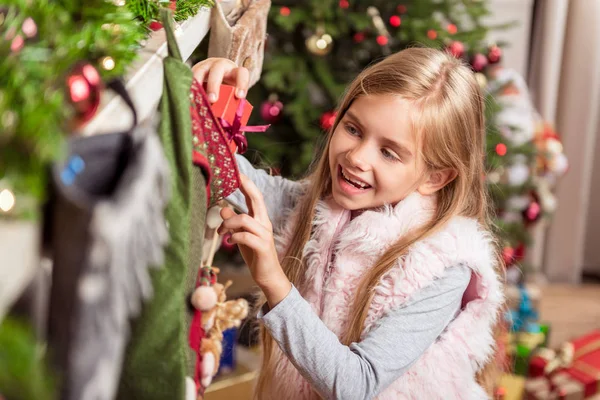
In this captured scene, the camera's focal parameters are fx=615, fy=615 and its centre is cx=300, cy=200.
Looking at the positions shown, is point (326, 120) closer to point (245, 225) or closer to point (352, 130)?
point (352, 130)

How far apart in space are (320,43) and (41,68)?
74.5 inches

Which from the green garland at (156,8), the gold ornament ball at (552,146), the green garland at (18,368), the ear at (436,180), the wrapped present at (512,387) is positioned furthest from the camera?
the gold ornament ball at (552,146)

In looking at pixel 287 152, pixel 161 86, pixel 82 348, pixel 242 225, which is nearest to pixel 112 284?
pixel 82 348

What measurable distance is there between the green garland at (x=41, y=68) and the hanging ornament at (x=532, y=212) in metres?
2.42

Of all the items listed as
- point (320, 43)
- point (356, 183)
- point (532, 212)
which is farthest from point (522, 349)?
point (356, 183)

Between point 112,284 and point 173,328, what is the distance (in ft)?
0.41

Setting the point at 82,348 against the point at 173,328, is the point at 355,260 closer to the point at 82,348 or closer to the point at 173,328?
the point at 173,328

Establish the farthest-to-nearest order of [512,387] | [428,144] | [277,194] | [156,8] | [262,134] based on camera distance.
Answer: [262,134]
[512,387]
[277,194]
[428,144]
[156,8]

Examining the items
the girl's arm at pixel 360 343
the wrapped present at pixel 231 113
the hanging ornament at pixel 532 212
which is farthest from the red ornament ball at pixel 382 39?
the wrapped present at pixel 231 113

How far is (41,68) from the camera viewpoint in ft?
1.50

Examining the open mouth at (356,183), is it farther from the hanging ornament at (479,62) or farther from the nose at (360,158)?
the hanging ornament at (479,62)

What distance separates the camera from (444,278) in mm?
1076

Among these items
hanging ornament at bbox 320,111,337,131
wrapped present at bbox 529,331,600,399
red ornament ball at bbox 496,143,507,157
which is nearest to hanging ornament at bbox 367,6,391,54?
hanging ornament at bbox 320,111,337,131

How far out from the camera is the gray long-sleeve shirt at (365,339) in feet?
3.01
